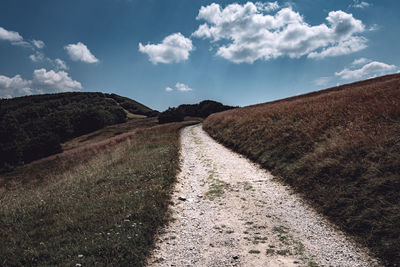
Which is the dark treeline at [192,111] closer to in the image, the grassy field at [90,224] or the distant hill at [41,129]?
the distant hill at [41,129]

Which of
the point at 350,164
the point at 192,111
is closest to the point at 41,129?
the point at 192,111

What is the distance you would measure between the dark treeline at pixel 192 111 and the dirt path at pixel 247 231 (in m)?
87.1

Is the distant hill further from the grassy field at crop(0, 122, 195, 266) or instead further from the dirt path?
the dirt path

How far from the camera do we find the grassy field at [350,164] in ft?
16.4

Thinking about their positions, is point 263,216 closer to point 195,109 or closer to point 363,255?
point 363,255

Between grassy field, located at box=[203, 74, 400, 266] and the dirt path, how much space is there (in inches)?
21.7

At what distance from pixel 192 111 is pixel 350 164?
4675 inches

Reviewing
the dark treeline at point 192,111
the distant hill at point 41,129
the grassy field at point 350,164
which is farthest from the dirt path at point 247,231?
the dark treeline at point 192,111

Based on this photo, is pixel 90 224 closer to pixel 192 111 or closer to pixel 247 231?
pixel 247 231

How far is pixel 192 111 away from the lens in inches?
4897

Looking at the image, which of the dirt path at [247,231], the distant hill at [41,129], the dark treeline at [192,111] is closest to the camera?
the dirt path at [247,231]

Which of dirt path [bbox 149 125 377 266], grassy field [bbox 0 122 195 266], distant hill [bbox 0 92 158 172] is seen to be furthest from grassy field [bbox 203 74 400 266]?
distant hill [bbox 0 92 158 172]

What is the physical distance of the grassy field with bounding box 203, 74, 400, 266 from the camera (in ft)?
16.4

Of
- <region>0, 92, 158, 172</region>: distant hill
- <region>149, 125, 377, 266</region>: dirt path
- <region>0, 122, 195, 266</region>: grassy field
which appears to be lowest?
<region>149, 125, 377, 266</region>: dirt path
